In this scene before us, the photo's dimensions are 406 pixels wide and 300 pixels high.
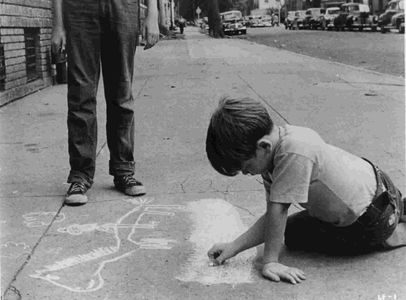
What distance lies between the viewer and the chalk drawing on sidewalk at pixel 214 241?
2756 mm

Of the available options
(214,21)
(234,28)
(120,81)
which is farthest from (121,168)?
(234,28)

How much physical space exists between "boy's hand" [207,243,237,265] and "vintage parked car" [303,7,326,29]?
161 feet

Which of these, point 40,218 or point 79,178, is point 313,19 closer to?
point 79,178

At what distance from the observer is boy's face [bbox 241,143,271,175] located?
2.62 metres

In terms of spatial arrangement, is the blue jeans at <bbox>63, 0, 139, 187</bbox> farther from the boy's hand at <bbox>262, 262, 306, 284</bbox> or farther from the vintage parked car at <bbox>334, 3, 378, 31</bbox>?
the vintage parked car at <bbox>334, 3, 378, 31</bbox>

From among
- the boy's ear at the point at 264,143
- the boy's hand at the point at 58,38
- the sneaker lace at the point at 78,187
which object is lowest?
the sneaker lace at the point at 78,187

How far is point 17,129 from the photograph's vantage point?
6.45 metres

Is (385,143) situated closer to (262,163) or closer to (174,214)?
(174,214)

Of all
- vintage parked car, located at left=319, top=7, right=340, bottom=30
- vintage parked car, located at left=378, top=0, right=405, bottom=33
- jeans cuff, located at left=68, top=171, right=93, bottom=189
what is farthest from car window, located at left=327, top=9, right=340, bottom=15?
jeans cuff, located at left=68, top=171, right=93, bottom=189

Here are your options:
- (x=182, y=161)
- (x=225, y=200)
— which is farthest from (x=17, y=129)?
(x=225, y=200)

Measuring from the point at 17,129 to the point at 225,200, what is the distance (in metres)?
3.27

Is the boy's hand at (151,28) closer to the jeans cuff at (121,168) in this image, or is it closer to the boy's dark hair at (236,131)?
the jeans cuff at (121,168)

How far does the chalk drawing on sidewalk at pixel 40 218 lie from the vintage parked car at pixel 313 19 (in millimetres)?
48598

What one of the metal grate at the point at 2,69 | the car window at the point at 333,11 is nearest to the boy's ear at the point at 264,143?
the metal grate at the point at 2,69
